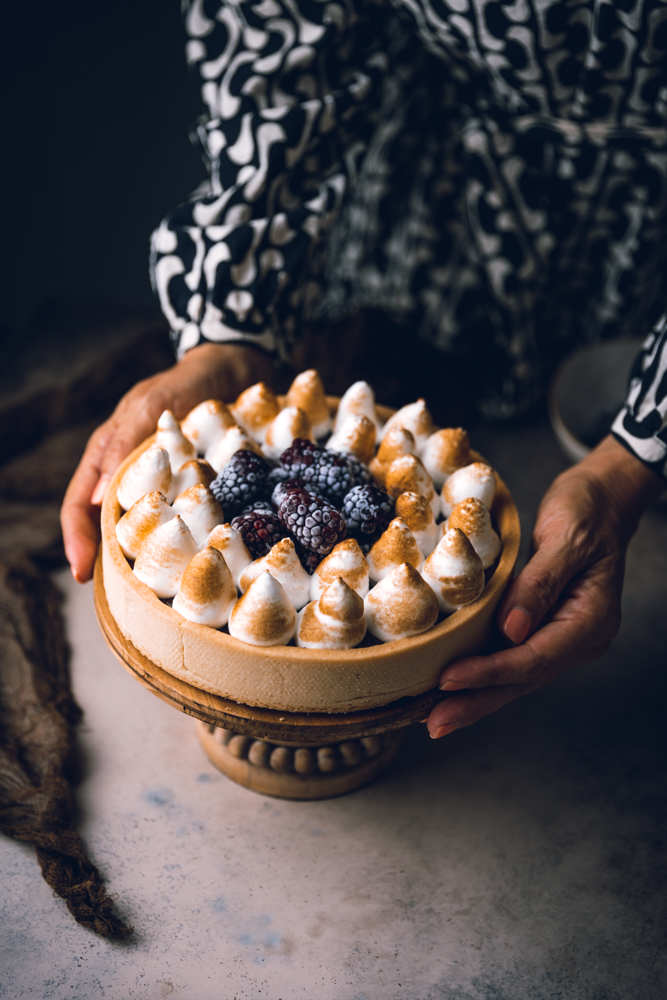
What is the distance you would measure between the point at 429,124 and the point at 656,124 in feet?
2.07

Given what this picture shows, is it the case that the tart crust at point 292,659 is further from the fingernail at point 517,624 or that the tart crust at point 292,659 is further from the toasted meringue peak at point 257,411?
the toasted meringue peak at point 257,411

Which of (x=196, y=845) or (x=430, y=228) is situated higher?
(x=430, y=228)

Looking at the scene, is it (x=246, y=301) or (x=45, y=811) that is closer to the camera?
(x=45, y=811)

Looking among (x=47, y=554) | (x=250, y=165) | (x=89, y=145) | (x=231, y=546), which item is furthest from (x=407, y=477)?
(x=89, y=145)

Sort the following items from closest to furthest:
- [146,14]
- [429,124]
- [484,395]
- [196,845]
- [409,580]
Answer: [409,580] < [196,845] < [429,124] < [484,395] < [146,14]

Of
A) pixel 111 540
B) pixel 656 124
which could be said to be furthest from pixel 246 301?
pixel 656 124

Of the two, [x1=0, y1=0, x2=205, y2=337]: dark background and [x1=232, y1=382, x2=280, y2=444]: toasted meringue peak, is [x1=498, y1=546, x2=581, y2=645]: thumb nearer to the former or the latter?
[x1=232, y1=382, x2=280, y2=444]: toasted meringue peak

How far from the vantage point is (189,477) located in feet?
3.73

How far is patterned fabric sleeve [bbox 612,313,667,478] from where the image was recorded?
1.19 meters

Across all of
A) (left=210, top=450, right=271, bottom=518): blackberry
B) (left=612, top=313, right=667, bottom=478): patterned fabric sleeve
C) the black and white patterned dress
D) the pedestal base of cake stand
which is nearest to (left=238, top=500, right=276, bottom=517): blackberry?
(left=210, top=450, right=271, bottom=518): blackberry

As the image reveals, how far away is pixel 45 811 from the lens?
1.16 metres

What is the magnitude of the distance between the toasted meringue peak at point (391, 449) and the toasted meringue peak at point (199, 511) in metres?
0.28

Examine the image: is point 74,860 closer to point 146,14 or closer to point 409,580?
point 409,580


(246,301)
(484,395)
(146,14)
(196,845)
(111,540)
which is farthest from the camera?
(146,14)
